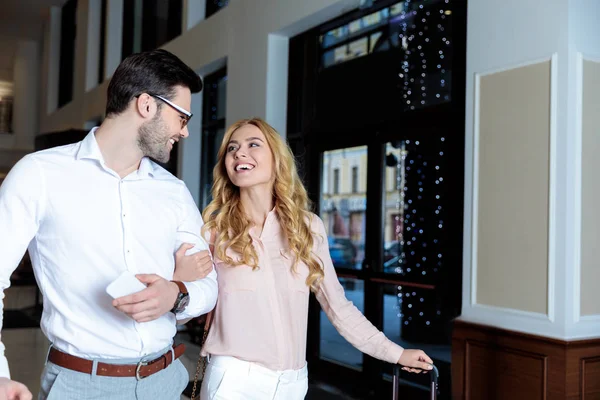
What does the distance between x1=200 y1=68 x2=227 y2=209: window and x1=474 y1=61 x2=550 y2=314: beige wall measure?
14.6ft

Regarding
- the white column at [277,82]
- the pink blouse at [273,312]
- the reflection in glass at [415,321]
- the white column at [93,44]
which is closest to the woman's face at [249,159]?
the pink blouse at [273,312]

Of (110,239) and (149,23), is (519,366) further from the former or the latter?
(149,23)

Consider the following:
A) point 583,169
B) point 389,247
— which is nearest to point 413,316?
point 389,247

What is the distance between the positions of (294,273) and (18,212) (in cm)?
94

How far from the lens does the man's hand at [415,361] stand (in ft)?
6.79

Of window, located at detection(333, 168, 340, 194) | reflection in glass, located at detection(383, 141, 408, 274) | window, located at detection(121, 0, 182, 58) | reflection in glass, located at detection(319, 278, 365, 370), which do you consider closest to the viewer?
reflection in glass, located at detection(383, 141, 408, 274)

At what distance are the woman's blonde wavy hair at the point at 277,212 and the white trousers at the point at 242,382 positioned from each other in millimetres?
317

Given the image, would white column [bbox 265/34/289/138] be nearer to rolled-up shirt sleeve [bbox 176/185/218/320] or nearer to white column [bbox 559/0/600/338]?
white column [bbox 559/0/600/338]

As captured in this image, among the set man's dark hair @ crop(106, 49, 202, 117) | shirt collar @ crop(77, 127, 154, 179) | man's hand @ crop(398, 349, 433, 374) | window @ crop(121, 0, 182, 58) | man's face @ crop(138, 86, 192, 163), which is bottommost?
man's hand @ crop(398, 349, 433, 374)

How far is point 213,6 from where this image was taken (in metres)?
7.82

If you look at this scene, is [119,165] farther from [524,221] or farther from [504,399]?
[504,399]

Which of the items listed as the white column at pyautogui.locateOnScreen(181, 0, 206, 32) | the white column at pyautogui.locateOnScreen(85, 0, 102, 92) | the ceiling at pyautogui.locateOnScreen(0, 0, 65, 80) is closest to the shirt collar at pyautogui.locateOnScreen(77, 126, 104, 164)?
the white column at pyautogui.locateOnScreen(181, 0, 206, 32)

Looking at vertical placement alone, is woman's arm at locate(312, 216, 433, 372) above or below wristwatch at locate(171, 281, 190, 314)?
below

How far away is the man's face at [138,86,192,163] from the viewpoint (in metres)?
1.70
